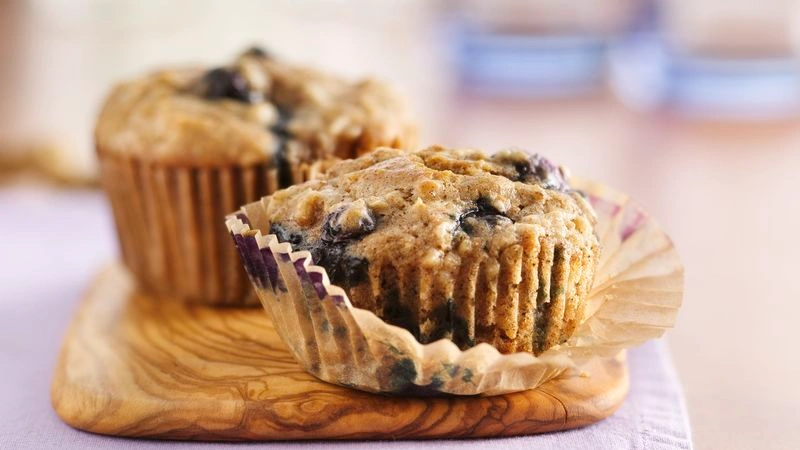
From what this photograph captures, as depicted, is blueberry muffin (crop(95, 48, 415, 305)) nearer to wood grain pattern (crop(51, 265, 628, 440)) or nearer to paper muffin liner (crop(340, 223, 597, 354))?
wood grain pattern (crop(51, 265, 628, 440))

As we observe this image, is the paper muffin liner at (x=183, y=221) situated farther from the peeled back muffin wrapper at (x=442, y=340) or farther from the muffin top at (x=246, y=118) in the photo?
the peeled back muffin wrapper at (x=442, y=340)

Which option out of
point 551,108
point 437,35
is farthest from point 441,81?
point 437,35

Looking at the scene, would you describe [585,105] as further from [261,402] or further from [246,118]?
[261,402]

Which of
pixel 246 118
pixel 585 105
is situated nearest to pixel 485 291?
pixel 246 118

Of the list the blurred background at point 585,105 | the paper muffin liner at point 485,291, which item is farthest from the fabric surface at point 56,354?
the paper muffin liner at point 485,291

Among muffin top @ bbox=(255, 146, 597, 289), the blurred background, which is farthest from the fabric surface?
muffin top @ bbox=(255, 146, 597, 289)

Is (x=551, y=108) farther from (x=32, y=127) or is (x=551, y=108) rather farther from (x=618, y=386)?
(x=618, y=386)

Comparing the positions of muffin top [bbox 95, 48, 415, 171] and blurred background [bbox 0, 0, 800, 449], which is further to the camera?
blurred background [bbox 0, 0, 800, 449]
